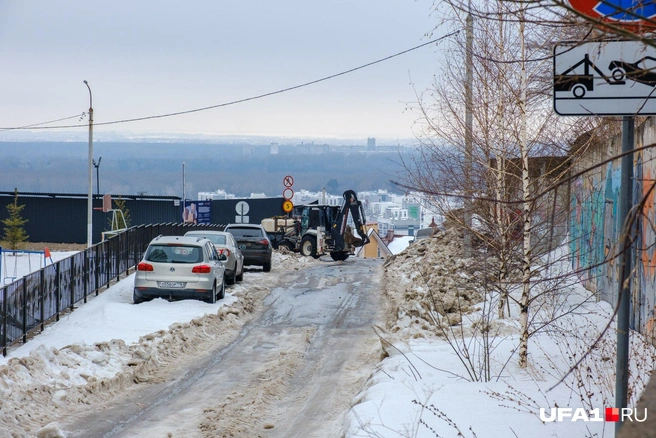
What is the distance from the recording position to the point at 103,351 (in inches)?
487

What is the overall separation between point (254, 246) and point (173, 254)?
1029 cm

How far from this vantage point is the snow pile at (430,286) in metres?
13.8

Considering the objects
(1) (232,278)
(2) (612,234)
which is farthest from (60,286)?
(2) (612,234)

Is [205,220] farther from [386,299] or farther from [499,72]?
[499,72]

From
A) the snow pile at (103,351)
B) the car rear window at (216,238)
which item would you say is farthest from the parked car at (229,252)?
the snow pile at (103,351)

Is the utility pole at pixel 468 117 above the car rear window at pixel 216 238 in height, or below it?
above

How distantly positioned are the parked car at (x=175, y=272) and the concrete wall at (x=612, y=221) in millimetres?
8158

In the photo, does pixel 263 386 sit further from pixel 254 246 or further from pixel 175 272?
pixel 254 246

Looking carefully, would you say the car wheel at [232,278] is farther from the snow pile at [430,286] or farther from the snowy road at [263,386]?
the snow pile at [430,286]

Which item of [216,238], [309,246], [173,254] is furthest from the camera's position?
[309,246]

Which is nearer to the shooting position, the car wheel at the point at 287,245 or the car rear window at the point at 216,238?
the car rear window at the point at 216,238

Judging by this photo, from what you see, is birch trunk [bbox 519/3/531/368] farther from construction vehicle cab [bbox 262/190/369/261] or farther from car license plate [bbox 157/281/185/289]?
construction vehicle cab [bbox 262/190/369/261]

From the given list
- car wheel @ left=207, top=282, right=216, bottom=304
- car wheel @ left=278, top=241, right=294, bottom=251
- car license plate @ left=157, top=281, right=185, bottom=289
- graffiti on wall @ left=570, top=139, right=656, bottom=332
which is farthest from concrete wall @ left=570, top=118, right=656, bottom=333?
car wheel @ left=278, top=241, right=294, bottom=251

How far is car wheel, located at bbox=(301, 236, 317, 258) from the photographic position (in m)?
37.8
